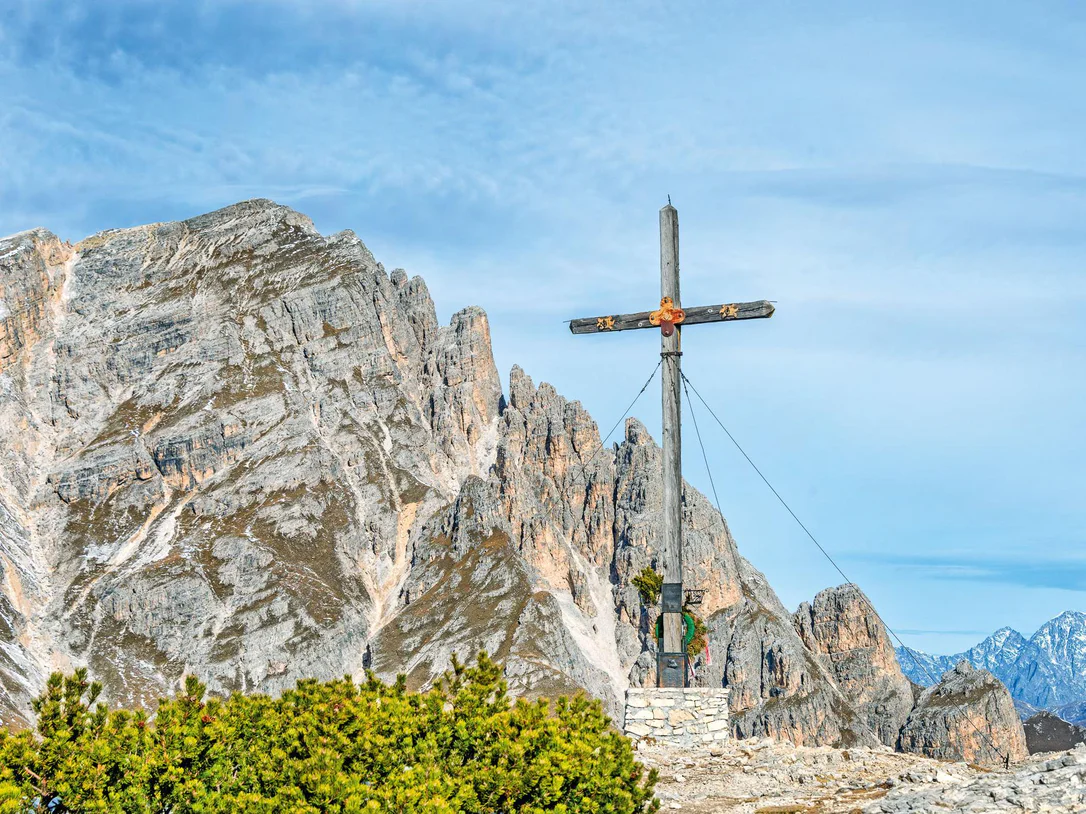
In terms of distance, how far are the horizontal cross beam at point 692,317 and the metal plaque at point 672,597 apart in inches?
249

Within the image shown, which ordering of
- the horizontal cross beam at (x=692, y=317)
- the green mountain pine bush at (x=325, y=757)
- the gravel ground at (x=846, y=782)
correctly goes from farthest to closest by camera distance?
the horizontal cross beam at (x=692, y=317) → the green mountain pine bush at (x=325, y=757) → the gravel ground at (x=846, y=782)

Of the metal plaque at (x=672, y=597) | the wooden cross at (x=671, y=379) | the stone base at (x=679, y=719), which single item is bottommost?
the stone base at (x=679, y=719)

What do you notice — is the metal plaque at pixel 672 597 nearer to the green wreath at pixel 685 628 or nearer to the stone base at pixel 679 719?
the green wreath at pixel 685 628

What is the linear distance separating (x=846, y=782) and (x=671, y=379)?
395 inches

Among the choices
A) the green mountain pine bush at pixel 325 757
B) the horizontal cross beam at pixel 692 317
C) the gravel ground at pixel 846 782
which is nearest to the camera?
the gravel ground at pixel 846 782

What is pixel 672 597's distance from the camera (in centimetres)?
2622

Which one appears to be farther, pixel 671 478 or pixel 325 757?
pixel 671 478

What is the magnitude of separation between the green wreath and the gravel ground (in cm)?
255

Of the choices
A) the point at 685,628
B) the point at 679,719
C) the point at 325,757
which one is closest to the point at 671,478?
the point at 685,628

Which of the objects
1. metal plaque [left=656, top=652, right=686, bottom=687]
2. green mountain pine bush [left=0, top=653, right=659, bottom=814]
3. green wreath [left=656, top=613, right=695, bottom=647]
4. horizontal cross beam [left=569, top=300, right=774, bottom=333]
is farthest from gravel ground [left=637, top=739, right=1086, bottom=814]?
horizontal cross beam [left=569, top=300, right=774, bottom=333]

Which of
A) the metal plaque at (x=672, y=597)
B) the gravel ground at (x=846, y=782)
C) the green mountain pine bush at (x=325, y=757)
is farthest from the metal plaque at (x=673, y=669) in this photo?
the green mountain pine bush at (x=325, y=757)

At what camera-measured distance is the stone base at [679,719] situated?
25.8m

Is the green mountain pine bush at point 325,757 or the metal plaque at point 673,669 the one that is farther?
the metal plaque at point 673,669

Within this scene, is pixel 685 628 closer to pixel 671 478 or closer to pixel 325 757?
pixel 671 478
